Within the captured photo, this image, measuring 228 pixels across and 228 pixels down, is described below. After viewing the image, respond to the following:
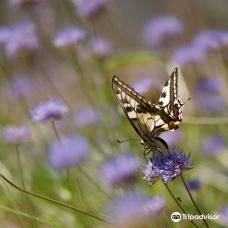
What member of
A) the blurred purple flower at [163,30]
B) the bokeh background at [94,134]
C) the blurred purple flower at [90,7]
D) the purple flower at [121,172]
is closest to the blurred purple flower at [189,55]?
the bokeh background at [94,134]

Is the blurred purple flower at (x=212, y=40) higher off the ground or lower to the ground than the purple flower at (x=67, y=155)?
higher

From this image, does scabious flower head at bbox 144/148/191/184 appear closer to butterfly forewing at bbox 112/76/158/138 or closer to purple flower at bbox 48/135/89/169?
butterfly forewing at bbox 112/76/158/138

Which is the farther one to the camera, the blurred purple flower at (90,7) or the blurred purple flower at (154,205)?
the blurred purple flower at (90,7)

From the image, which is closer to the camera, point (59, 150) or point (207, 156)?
point (59, 150)

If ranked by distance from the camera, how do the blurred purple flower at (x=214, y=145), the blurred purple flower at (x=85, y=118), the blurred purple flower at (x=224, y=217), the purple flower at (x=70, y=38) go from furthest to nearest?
the blurred purple flower at (x=85, y=118), the blurred purple flower at (x=214, y=145), the purple flower at (x=70, y=38), the blurred purple flower at (x=224, y=217)

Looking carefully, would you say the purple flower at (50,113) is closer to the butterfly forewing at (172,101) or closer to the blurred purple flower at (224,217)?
the butterfly forewing at (172,101)

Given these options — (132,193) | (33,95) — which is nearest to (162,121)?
(132,193)

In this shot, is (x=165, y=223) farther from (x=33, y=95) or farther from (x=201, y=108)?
(x=33, y=95)
